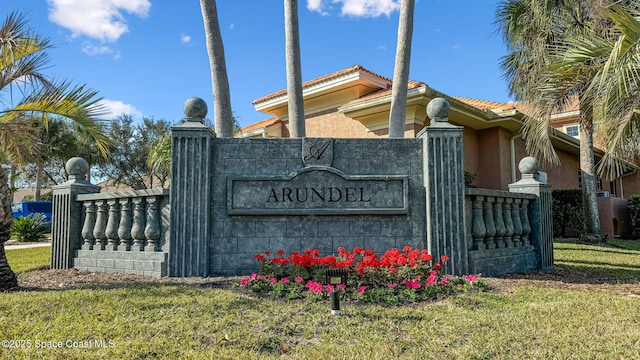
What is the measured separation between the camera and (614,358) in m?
3.31

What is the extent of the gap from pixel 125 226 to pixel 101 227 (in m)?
0.62

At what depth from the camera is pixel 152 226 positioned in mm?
6754

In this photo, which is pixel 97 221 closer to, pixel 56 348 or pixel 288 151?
pixel 288 151

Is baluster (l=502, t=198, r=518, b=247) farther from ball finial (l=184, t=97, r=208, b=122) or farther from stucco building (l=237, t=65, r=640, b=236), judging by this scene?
ball finial (l=184, t=97, r=208, b=122)

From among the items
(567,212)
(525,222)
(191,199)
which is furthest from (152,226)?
(567,212)

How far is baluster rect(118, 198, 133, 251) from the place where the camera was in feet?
23.0

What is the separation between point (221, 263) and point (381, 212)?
254 cm

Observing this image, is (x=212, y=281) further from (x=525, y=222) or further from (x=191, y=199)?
(x=525, y=222)

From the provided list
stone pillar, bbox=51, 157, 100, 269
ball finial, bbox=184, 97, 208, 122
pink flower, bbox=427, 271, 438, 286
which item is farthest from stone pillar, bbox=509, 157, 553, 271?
stone pillar, bbox=51, 157, 100, 269

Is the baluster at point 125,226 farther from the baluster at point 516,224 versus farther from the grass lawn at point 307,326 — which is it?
the baluster at point 516,224

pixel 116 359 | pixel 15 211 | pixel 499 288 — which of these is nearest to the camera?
pixel 116 359

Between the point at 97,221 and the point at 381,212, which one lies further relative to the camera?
the point at 97,221

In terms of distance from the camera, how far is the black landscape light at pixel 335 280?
4.18m

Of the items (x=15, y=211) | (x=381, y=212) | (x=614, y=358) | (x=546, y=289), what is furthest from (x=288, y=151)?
(x=15, y=211)
